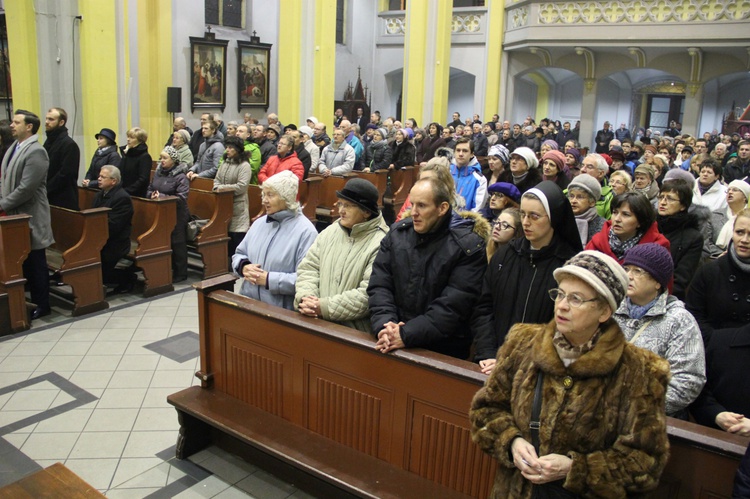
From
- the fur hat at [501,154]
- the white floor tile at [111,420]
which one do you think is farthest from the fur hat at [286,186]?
the fur hat at [501,154]

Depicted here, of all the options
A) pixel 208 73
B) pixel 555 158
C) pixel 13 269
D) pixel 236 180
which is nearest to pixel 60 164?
pixel 13 269

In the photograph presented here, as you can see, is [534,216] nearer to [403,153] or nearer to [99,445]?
[99,445]

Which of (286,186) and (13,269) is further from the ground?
(286,186)

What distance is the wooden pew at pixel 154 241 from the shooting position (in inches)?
277

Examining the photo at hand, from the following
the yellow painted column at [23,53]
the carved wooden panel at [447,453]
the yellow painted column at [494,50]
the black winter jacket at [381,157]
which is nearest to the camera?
the carved wooden panel at [447,453]

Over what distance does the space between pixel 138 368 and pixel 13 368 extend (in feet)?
3.32

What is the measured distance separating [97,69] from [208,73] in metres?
6.32

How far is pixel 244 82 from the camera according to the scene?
53.2 feet

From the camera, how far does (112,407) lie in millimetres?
4684

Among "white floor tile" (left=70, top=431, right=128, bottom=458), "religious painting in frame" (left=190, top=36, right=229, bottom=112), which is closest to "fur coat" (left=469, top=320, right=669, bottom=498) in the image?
"white floor tile" (left=70, top=431, right=128, bottom=458)

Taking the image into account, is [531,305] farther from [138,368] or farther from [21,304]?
[21,304]

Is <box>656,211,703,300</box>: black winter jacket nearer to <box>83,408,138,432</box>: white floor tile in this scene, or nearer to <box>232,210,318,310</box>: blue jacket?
<box>232,210,318,310</box>: blue jacket

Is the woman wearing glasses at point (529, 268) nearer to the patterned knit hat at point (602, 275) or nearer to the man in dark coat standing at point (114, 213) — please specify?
the patterned knit hat at point (602, 275)

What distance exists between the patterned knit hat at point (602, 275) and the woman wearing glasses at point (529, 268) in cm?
79
